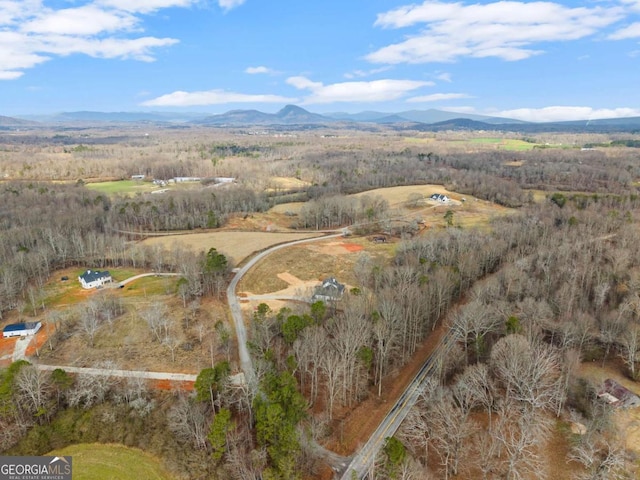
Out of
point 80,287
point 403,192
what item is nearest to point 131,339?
point 80,287

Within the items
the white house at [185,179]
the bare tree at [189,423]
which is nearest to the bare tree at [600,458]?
the bare tree at [189,423]

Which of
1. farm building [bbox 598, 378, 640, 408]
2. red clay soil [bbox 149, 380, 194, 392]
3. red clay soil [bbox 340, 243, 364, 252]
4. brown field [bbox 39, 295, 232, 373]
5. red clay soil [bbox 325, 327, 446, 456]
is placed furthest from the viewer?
red clay soil [bbox 340, 243, 364, 252]

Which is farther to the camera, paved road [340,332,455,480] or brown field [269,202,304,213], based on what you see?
brown field [269,202,304,213]

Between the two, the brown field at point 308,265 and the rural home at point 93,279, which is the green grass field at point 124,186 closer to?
the rural home at point 93,279

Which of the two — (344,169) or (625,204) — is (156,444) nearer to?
(625,204)

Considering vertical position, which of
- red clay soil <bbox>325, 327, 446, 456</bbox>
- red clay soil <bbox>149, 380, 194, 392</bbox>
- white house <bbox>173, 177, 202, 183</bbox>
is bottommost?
red clay soil <bbox>325, 327, 446, 456</bbox>

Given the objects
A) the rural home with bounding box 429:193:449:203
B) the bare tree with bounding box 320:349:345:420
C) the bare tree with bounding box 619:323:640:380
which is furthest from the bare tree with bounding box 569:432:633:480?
the rural home with bounding box 429:193:449:203

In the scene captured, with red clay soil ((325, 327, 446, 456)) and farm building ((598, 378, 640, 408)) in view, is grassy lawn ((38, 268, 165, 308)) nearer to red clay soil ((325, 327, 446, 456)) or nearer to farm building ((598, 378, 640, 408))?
red clay soil ((325, 327, 446, 456))
